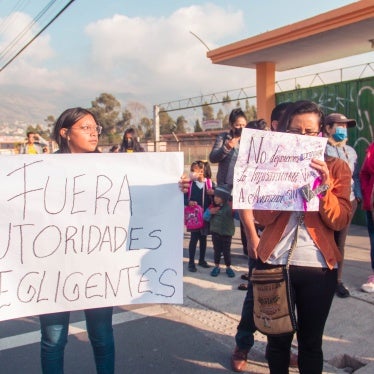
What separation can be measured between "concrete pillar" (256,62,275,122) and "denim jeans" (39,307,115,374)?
797cm

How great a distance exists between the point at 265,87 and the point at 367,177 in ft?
19.7

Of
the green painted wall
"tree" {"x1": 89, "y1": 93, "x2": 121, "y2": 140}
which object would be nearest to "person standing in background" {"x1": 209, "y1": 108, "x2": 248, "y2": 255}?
the green painted wall

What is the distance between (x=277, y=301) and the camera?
7.31 feet

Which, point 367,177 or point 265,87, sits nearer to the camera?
point 367,177

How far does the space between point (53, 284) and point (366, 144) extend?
6.62 metres

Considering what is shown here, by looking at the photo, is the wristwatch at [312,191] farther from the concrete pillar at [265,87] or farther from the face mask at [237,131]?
the concrete pillar at [265,87]

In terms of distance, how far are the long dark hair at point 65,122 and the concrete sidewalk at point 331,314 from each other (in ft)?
6.46

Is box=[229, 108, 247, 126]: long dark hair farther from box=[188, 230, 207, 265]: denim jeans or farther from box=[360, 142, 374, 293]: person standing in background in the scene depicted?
box=[188, 230, 207, 265]: denim jeans

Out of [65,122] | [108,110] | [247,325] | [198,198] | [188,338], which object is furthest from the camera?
[108,110]

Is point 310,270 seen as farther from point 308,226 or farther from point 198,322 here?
point 198,322

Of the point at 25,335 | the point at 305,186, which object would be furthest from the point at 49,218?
the point at 25,335

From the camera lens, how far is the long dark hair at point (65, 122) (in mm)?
2512

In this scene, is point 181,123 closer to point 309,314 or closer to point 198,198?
point 198,198

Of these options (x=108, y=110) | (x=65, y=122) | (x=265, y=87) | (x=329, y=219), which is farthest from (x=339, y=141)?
(x=108, y=110)
